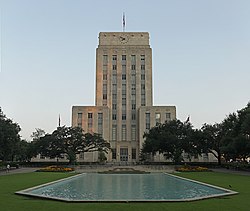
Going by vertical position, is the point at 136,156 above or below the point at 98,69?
below

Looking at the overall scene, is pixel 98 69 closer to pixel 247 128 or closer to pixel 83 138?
pixel 83 138

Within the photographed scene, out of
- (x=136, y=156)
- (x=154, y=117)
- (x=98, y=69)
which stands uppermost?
(x=98, y=69)

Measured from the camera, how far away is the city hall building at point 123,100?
301 feet

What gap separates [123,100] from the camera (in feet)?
319

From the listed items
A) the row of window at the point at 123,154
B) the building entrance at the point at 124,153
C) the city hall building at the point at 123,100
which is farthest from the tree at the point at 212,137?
the building entrance at the point at 124,153

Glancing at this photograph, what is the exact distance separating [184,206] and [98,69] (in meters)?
87.3

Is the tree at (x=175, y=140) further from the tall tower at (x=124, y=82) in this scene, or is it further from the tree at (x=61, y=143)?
the tall tower at (x=124, y=82)

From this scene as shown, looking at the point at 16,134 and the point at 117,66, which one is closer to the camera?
the point at 16,134

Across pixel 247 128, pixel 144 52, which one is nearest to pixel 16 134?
pixel 247 128

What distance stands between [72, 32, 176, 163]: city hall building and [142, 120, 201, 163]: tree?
25.8 metres

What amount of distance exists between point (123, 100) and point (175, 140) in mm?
38629

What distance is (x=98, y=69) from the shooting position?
322 feet

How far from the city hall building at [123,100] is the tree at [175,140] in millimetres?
25763

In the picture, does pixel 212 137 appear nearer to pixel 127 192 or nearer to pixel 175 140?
pixel 175 140
